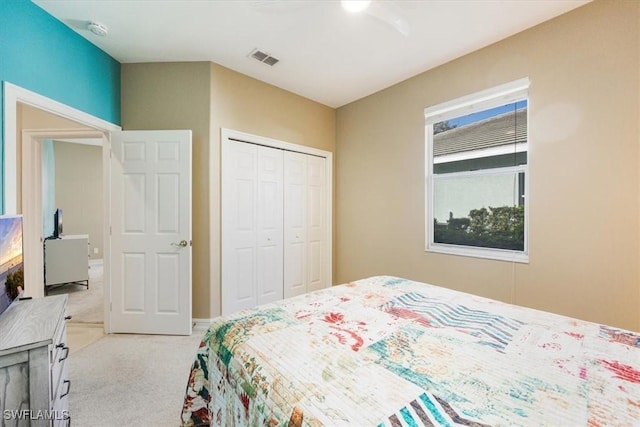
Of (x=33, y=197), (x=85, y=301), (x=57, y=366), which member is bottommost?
(x=85, y=301)

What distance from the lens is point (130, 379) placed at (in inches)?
77.8

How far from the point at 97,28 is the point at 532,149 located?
364 cm

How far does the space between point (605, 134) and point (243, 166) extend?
310 cm

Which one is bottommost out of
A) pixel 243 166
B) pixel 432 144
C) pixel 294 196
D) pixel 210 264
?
pixel 210 264

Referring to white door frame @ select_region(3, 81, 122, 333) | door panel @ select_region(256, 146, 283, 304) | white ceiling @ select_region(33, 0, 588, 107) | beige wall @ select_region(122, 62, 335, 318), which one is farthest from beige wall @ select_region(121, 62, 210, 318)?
door panel @ select_region(256, 146, 283, 304)

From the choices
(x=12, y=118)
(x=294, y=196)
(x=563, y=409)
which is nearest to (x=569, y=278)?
(x=563, y=409)

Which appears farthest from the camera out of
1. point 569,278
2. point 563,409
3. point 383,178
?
point 383,178

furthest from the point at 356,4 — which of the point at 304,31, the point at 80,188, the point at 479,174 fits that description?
the point at 80,188

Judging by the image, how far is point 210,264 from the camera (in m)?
2.86

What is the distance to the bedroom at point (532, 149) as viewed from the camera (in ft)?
6.11

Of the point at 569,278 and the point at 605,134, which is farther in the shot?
the point at 569,278

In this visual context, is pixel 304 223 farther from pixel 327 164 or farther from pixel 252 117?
pixel 252 117

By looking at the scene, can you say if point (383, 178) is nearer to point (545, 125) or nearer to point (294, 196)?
point (294, 196)

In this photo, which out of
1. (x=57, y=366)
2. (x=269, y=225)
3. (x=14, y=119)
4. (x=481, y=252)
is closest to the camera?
(x=57, y=366)
